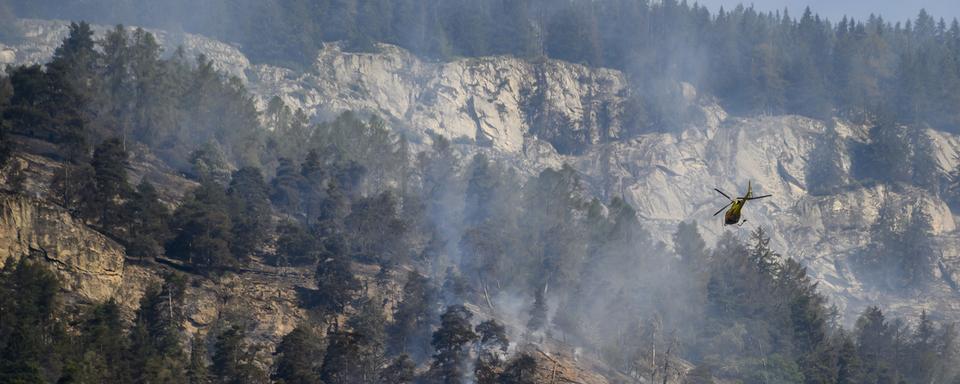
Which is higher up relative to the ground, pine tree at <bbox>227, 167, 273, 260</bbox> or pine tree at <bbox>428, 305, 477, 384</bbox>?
pine tree at <bbox>227, 167, 273, 260</bbox>

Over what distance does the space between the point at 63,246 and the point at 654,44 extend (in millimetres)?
106659

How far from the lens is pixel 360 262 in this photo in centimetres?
8756

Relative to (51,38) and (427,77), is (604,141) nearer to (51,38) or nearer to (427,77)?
(427,77)

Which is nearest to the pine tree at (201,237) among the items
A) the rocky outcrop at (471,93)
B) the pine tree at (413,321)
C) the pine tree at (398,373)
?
the pine tree at (413,321)

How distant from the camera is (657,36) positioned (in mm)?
159750

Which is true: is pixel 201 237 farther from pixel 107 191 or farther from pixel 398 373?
pixel 398 373

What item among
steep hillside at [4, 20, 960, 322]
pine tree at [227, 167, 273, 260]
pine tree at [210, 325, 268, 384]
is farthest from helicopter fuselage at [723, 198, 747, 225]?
steep hillside at [4, 20, 960, 322]

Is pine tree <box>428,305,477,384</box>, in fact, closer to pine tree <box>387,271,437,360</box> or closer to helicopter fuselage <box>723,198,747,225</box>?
pine tree <box>387,271,437,360</box>

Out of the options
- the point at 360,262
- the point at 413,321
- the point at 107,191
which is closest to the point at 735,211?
the point at 413,321

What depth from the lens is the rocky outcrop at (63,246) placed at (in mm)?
61781

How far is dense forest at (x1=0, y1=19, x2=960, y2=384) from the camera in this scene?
193 ft

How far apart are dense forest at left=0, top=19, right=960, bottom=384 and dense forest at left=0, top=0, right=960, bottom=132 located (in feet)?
90.6

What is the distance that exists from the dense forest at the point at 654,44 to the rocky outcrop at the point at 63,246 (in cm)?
7222

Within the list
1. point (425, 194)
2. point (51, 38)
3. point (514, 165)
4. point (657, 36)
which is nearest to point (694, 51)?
point (657, 36)
